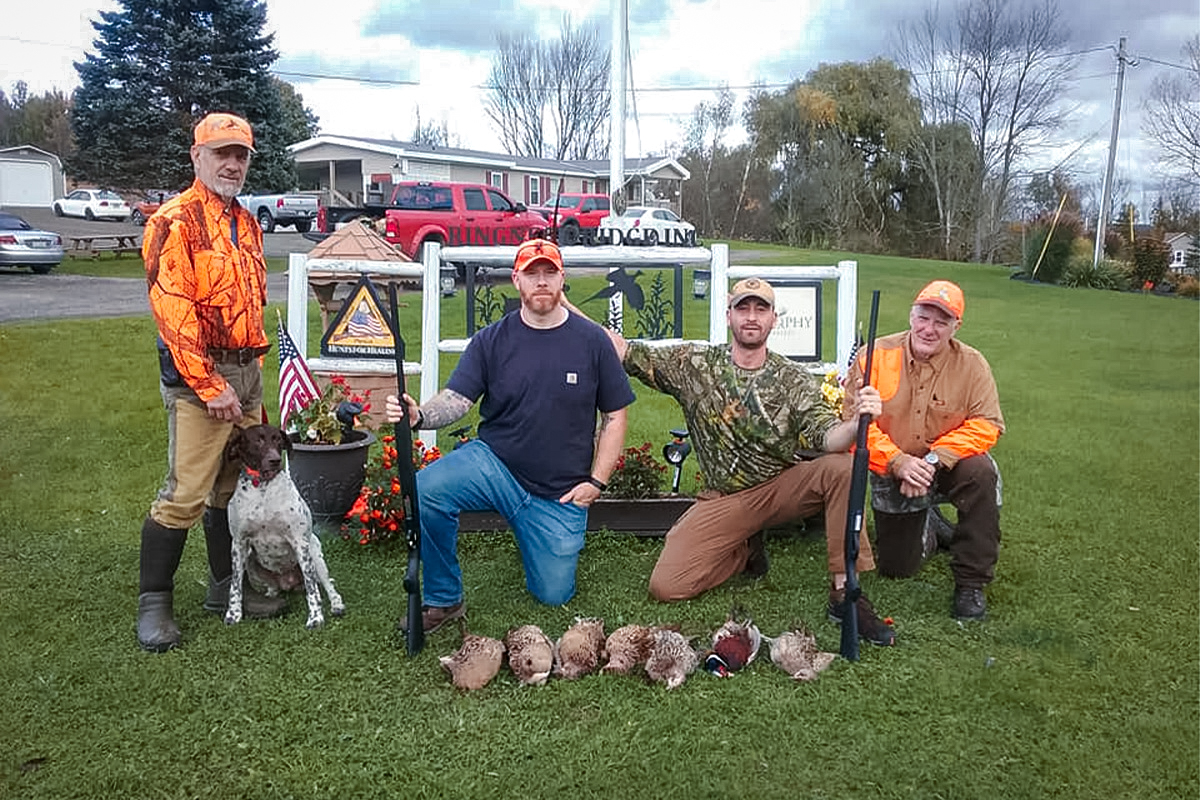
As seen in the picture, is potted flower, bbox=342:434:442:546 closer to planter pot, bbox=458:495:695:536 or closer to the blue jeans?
planter pot, bbox=458:495:695:536

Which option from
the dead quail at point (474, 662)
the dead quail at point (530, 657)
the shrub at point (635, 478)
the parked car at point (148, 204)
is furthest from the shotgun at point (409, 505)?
the parked car at point (148, 204)

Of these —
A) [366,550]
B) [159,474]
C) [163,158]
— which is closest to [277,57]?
[163,158]

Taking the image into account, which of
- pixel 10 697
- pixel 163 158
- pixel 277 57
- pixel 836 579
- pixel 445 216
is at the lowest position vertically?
pixel 10 697

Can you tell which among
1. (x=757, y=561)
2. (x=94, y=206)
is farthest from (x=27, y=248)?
(x=94, y=206)

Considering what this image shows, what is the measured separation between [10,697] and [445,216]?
16.0 m

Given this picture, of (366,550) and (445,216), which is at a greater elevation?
(445,216)

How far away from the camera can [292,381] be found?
4.72 metres

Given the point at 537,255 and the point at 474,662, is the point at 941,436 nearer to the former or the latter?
the point at 537,255

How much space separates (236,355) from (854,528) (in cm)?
245

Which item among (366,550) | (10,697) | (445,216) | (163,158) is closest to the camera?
(10,697)

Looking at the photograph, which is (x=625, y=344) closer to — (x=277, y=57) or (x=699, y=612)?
(x=699, y=612)

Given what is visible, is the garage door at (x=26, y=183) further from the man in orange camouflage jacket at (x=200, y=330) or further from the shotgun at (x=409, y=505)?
the shotgun at (x=409, y=505)

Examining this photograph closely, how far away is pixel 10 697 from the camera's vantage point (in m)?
3.22

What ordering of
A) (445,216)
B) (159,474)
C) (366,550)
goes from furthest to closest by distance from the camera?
(445,216) → (159,474) → (366,550)
